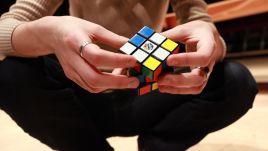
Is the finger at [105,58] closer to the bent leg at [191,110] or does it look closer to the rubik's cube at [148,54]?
the rubik's cube at [148,54]

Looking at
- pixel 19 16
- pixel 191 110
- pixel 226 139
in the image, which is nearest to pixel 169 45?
pixel 191 110

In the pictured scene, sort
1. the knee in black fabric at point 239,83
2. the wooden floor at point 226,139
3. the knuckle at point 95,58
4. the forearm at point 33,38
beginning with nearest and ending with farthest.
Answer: the knuckle at point 95,58 → the forearm at point 33,38 → the knee in black fabric at point 239,83 → the wooden floor at point 226,139

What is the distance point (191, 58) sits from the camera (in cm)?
52

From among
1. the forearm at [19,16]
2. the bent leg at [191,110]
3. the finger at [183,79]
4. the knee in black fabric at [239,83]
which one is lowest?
the bent leg at [191,110]

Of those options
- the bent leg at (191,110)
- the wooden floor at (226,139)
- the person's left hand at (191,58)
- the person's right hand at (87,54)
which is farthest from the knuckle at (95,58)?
the wooden floor at (226,139)

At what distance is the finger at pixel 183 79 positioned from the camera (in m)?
0.54

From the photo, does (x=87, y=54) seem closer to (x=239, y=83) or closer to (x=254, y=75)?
(x=239, y=83)

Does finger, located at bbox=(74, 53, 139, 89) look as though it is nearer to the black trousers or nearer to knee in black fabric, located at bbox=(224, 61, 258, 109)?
the black trousers

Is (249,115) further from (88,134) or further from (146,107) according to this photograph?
(88,134)

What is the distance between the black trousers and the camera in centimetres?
65

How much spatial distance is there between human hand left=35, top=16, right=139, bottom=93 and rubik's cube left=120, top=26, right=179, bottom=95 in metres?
0.02

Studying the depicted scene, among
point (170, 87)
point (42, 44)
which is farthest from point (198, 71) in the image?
point (42, 44)

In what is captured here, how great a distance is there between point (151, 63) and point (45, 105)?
0.91 feet

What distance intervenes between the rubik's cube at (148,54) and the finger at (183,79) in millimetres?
13
